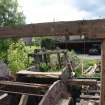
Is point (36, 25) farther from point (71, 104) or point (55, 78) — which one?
point (55, 78)

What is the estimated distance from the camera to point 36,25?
3363mm

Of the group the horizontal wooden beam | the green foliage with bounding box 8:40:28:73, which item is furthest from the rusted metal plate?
the green foliage with bounding box 8:40:28:73

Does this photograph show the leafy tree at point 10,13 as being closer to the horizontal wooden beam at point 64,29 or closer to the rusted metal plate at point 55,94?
the rusted metal plate at point 55,94

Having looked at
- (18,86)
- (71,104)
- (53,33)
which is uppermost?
(53,33)

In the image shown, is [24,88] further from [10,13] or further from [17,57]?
[10,13]

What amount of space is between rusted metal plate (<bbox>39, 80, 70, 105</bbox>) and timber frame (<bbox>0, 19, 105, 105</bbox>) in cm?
137

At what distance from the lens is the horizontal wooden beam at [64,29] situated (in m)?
3.11

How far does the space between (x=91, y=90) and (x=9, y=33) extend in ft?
11.6

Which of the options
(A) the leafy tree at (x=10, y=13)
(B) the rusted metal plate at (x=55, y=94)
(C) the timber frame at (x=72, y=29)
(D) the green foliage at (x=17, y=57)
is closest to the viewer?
(C) the timber frame at (x=72, y=29)

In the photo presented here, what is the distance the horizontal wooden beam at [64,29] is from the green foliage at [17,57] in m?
8.72

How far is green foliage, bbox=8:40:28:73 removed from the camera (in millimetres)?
12398

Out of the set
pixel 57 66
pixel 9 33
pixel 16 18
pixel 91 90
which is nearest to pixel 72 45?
pixel 16 18

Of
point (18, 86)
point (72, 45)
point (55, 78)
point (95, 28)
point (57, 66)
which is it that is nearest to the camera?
point (95, 28)

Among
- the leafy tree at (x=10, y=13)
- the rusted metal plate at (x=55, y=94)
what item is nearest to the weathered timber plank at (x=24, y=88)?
the rusted metal plate at (x=55, y=94)
